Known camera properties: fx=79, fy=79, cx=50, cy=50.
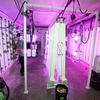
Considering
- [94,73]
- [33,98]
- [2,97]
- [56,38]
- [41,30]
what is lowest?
[33,98]

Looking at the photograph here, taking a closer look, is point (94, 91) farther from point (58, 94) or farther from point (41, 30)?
point (41, 30)

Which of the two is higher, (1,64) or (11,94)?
(1,64)

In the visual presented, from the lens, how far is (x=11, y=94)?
2.09 meters

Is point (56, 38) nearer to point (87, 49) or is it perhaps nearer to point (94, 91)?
point (94, 91)

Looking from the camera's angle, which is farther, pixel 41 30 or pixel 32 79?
pixel 41 30

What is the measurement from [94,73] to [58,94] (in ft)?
4.77

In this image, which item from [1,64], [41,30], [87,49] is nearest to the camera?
[1,64]

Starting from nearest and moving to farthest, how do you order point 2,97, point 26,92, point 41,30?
point 2,97, point 26,92, point 41,30

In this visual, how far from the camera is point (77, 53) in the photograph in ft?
13.5

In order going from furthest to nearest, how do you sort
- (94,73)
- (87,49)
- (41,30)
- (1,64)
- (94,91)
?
(41,30) < (87,49) < (1,64) < (94,73) < (94,91)

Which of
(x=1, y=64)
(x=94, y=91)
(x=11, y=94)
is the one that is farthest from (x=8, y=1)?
(x=94, y=91)

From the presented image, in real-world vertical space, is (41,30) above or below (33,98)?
above

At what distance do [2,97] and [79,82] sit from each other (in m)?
2.32

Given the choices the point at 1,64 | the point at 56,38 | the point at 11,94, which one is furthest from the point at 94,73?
the point at 1,64
